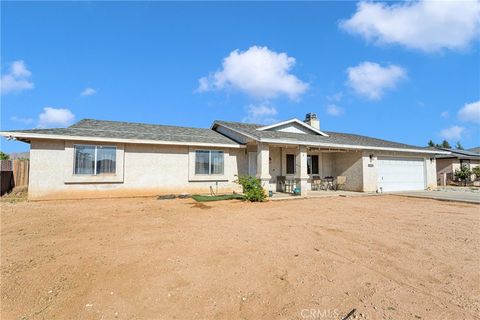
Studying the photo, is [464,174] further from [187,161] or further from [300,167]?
[187,161]

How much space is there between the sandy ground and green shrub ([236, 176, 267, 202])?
4136 mm

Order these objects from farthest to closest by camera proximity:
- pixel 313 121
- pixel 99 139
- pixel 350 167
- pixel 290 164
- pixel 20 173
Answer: pixel 313 121 → pixel 350 167 → pixel 290 164 → pixel 20 173 → pixel 99 139

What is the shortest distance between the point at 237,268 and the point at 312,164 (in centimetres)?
1448


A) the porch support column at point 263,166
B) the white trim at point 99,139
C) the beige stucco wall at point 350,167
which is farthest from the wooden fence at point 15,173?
the beige stucco wall at point 350,167

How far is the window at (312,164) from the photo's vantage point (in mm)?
17359

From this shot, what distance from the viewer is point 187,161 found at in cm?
1368

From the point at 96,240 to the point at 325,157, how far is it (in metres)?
15.6

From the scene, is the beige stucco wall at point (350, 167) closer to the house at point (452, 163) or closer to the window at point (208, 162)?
the window at point (208, 162)

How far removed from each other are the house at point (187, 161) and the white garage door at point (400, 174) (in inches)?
2.7

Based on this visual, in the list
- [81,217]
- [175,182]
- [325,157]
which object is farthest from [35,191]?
[325,157]

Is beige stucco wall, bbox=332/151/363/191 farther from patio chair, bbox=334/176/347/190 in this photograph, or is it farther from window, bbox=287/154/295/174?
window, bbox=287/154/295/174

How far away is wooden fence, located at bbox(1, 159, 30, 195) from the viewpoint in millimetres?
13339

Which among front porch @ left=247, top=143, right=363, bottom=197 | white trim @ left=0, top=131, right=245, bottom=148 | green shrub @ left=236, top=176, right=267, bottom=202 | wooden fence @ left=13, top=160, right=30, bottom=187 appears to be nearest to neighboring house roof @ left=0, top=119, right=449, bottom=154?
white trim @ left=0, top=131, right=245, bottom=148

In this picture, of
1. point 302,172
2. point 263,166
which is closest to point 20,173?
point 263,166
